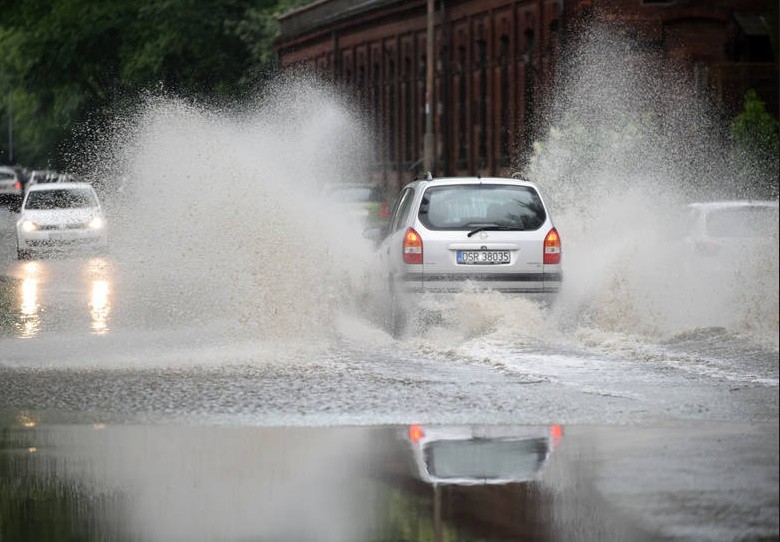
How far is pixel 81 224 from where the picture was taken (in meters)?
36.2

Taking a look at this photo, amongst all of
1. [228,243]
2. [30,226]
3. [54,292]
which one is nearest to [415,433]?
[228,243]

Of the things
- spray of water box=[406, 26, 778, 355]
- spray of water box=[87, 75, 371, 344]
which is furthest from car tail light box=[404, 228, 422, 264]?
spray of water box=[87, 75, 371, 344]

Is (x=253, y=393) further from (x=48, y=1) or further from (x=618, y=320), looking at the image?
(x=48, y=1)

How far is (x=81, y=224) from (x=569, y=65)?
616 inches

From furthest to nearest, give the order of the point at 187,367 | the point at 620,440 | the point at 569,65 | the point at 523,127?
the point at 523,127
the point at 569,65
the point at 187,367
the point at 620,440

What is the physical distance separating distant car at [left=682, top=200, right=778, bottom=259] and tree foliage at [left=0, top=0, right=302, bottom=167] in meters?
49.4

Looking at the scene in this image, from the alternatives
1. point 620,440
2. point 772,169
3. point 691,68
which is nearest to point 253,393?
point 620,440

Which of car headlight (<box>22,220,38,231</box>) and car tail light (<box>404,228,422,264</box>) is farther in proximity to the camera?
car headlight (<box>22,220,38,231</box>)

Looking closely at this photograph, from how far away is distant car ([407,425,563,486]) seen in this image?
9320 millimetres

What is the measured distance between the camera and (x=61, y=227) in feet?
119

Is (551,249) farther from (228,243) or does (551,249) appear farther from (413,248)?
(228,243)

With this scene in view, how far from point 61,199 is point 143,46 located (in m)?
37.7

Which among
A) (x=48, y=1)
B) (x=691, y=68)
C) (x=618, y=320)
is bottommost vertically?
(x=618, y=320)

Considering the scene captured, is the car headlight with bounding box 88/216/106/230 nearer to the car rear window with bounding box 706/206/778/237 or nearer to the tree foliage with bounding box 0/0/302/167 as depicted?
the car rear window with bounding box 706/206/778/237
